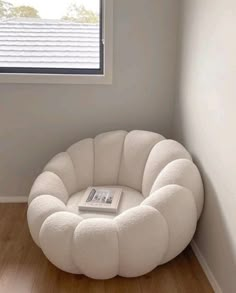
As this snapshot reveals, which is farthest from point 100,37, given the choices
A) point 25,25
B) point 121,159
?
point 121,159

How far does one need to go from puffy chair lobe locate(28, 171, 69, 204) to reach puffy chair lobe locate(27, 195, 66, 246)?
82 millimetres

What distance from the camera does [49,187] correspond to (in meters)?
2.17

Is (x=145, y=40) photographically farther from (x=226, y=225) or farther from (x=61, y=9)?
(x=226, y=225)

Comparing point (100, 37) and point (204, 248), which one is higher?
point (100, 37)

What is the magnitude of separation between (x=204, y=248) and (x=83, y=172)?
976 mm

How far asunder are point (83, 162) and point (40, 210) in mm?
609

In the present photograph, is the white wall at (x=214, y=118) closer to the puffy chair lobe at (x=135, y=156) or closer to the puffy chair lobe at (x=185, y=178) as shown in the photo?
the puffy chair lobe at (x=185, y=178)

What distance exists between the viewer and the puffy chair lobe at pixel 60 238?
5.90 feet

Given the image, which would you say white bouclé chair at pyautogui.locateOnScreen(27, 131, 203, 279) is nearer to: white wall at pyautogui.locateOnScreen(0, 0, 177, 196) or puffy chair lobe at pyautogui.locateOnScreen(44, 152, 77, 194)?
puffy chair lobe at pyautogui.locateOnScreen(44, 152, 77, 194)

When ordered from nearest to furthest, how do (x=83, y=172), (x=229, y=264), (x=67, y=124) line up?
(x=229, y=264) → (x=83, y=172) → (x=67, y=124)

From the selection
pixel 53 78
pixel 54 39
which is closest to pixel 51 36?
pixel 54 39

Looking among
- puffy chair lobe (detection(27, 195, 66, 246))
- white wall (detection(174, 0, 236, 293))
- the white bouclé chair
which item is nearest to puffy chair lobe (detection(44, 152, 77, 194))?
the white bouclé chair

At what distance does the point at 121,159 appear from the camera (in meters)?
2.52

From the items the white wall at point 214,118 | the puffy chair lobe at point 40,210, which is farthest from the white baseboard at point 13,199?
the white wall at point 214,118
